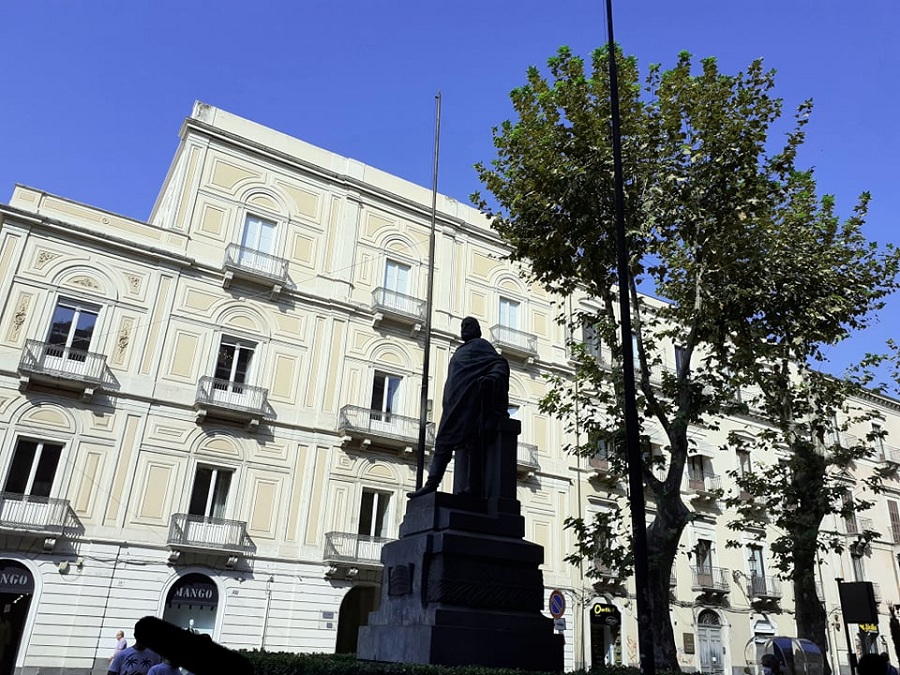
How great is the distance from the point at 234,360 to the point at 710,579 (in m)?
20.7

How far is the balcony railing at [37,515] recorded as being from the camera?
56.7ft

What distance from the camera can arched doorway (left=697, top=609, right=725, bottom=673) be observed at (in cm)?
2778

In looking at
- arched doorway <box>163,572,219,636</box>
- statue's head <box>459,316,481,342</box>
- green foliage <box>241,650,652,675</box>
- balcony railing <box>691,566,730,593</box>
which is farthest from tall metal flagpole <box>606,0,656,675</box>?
balcony railing <box>691,566,730,593</box>

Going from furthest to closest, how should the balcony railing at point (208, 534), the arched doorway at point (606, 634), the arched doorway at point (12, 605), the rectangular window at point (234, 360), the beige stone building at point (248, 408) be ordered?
the arched doorway at point (606, 634)
the rectangular window at point (234, 360)
the balcony railing at point (208, 534)
the beige stone building at point (248, 408)
the arched doorway at point (12, 605)

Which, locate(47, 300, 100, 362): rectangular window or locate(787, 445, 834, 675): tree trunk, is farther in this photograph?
locate(47, 300, 100, 362): rectangular window

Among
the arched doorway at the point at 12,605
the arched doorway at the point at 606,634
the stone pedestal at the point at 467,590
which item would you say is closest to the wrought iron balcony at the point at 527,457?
the arched doorway at the point at 606,634

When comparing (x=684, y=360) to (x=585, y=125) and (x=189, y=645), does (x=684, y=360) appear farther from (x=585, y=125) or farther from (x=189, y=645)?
(x=189, y=645)

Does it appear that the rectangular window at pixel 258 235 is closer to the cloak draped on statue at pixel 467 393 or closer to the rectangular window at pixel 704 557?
the cloak draped on statue at pixel 467 393

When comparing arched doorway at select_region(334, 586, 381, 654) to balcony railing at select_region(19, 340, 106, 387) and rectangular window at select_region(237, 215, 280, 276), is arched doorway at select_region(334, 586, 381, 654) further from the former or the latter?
rectangular window at select_region(237, 215, 280, 276)

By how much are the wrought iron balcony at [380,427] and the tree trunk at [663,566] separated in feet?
35.2

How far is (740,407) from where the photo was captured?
14773 mm

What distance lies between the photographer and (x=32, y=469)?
18281 millimetres

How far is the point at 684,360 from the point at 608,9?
663 centimetres

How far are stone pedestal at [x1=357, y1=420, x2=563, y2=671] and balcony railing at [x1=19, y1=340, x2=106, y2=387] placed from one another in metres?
14.0
